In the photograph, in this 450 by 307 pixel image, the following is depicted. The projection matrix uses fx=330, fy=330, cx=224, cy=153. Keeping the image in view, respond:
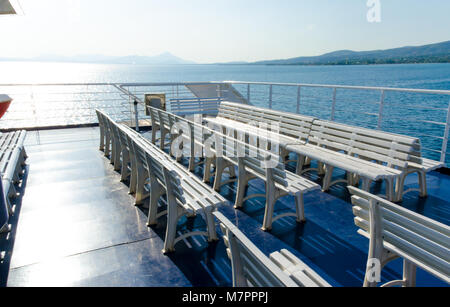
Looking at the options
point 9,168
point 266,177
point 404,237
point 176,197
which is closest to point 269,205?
point 266,177

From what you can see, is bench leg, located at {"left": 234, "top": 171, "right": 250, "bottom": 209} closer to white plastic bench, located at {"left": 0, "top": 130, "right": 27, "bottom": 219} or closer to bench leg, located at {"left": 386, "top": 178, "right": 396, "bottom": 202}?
bench leg, located at {"left": 386, "top": 178, "right": 396, "bottom": 202}

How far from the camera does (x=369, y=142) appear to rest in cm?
396

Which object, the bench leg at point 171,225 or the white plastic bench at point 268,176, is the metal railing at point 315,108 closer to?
the white plastic bench at point 268,176

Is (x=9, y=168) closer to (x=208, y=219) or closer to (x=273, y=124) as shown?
(x=208, y=219)

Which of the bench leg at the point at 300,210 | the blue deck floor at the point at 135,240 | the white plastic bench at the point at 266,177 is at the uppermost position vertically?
the white plastic bench at the point at 266,177

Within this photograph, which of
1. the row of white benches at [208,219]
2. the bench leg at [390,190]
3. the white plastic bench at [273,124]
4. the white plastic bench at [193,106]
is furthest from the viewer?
the white plastic bench at [193,106]

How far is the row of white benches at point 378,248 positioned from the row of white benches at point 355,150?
1356 mm

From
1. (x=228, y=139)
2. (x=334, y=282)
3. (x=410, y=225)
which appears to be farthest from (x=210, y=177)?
(x=410, y=225)

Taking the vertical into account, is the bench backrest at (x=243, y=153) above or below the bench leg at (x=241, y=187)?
above

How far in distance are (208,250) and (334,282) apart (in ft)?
3.47

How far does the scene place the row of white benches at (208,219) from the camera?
1374 millimetres

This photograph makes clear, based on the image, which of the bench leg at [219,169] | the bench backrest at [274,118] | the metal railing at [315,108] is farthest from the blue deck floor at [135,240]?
the metal railing at [315,108]

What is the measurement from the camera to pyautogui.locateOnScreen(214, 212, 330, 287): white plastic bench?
4.12 ft

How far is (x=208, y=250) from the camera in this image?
2881 millimetres
